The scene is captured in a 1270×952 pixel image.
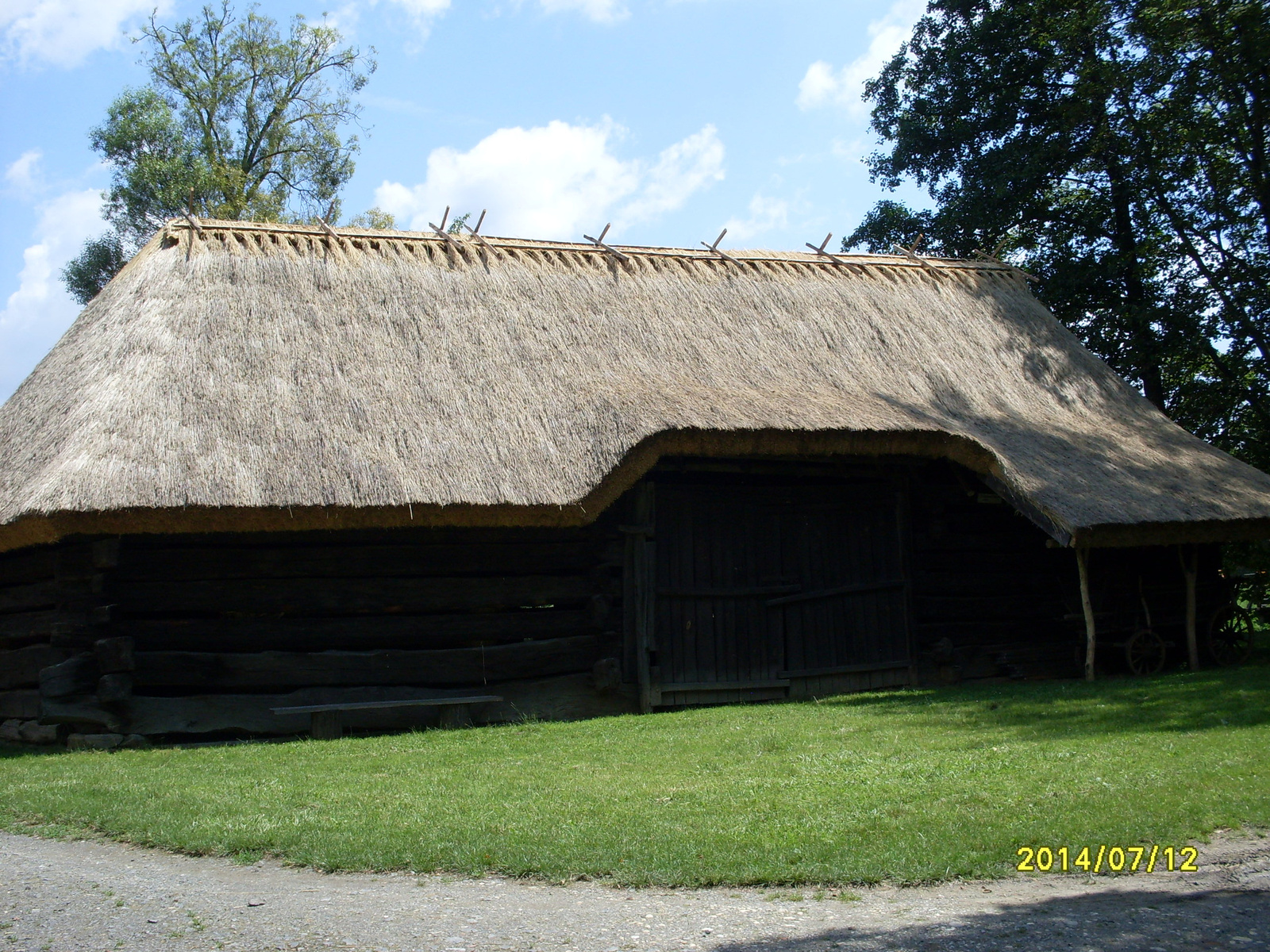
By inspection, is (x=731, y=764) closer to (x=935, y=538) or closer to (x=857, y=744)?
(x=857, y=744)

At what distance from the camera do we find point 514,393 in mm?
12016

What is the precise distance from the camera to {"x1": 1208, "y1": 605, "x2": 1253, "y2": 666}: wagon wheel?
14.4m

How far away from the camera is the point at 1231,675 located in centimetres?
1127

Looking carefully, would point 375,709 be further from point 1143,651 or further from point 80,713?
point 1143,651

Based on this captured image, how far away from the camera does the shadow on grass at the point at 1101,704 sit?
8508 millimetres

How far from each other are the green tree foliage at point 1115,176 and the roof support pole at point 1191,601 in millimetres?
6734

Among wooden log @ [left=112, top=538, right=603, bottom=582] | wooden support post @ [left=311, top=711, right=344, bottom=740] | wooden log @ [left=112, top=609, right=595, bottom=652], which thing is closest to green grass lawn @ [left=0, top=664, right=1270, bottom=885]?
wooden support post @ [left=311, top=711, right=344, bottom=740]

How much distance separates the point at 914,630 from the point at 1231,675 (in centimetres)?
331

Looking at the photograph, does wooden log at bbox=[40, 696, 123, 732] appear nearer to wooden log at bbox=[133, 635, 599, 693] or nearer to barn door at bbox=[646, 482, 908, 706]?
wooden log at bbox=[133, 635, 599, 693]

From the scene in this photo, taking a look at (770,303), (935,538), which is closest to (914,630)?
(935,538)

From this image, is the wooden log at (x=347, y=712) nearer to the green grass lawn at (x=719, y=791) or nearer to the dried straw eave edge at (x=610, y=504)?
the green grass lawn at (x=719, y=791)

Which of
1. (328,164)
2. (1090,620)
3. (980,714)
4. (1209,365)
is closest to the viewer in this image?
(980,714)

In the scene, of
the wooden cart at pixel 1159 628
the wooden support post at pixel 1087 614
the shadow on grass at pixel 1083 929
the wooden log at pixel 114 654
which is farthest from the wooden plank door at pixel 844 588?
the shadow on grass at pixel 1083 929
